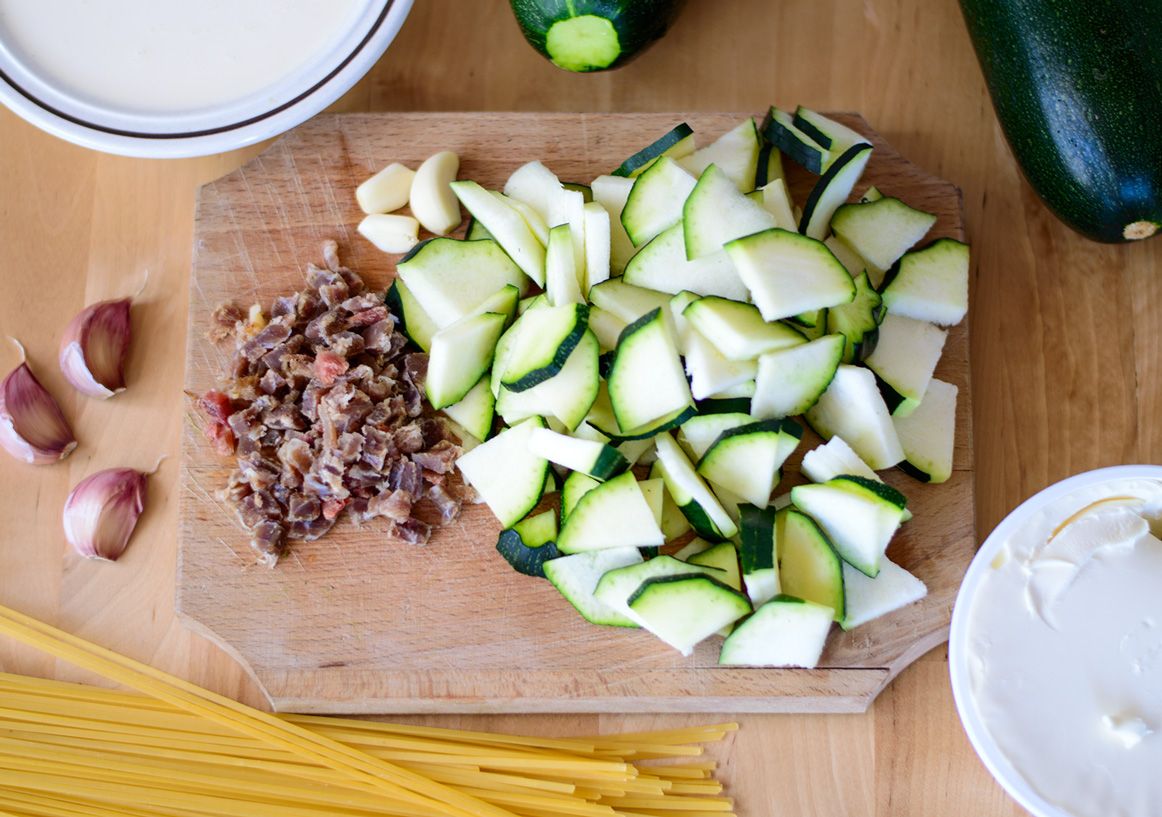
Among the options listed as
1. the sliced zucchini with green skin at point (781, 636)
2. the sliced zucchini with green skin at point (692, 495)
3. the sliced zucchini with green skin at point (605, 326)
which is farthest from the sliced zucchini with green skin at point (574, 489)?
the sliced zucchini with green skin at point (781, 636)

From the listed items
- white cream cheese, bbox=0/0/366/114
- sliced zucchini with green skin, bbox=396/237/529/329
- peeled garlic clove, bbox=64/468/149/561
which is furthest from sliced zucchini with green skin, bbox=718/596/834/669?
white cream cheese, bbox=0/0/366/114

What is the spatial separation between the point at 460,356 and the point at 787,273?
587mm

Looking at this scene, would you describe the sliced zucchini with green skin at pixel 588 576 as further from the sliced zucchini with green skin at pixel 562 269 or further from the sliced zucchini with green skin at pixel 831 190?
the sliced zucchini with green skin at pixel 831 190

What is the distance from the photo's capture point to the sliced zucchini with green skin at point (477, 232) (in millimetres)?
2037

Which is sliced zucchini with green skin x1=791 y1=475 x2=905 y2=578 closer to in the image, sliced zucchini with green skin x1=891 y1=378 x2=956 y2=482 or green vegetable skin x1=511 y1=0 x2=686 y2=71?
sliced zucchini with green skin x1=891 y1=378 x2=956 y2=482

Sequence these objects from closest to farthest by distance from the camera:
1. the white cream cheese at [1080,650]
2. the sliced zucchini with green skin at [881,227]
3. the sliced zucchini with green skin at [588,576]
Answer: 1. the white cream cheese at [1080,650]
2. the sliced zucchini with green skin at [588,576]
3. the sliced zucchini with green skin at [881,227]

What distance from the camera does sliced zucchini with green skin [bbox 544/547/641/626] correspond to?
188cm

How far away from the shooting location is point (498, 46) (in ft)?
7.45

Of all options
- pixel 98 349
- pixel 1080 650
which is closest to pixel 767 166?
pixel 1080 650

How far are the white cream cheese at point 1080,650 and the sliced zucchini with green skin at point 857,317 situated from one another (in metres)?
0.42

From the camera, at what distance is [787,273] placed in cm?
181

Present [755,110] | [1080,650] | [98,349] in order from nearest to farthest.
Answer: [1080,650], [98,349], [755,110]

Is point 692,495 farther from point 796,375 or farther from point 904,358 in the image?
point 904,358

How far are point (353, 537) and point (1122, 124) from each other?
5.11 ft
